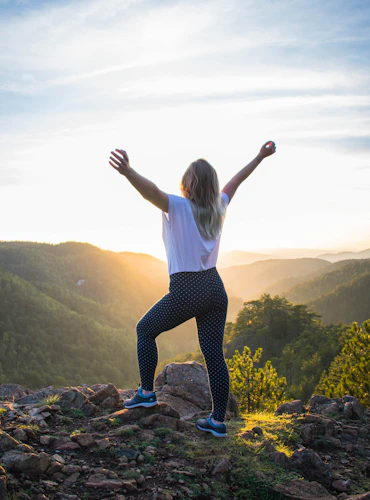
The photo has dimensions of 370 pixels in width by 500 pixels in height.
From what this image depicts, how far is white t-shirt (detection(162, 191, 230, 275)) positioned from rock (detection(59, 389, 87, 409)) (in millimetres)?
2072

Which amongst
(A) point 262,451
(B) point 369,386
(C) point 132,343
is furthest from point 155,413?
(C) point 132,343

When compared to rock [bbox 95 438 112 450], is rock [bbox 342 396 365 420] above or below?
below

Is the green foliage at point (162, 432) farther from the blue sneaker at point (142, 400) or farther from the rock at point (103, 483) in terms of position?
the rock at point (103, 483)

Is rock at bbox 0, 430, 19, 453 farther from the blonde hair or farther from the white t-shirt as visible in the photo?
the blonde hair

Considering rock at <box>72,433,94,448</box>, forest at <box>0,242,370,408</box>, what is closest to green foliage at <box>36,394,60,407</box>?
rock at <box>72,433,94,448</box>

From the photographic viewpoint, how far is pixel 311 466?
3.81 m

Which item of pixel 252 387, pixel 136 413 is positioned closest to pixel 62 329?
pixel 252 387

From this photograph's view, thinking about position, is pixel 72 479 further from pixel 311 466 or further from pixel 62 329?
pixel 62 329

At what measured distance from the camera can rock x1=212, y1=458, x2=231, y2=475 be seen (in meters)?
3.51

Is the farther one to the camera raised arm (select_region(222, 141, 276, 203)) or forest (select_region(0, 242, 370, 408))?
forest (select_region(0, 242, 370, 408))

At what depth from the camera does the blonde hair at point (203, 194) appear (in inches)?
141

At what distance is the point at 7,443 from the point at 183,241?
82.9 inches

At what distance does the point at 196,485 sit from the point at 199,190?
231 centimetres

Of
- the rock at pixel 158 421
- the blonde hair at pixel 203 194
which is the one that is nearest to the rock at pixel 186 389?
the rock at pixel 158 421
